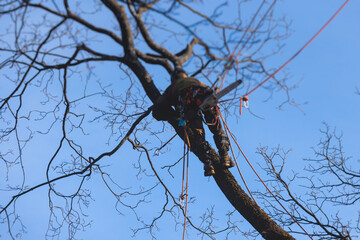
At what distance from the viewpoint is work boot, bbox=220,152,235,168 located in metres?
4.87

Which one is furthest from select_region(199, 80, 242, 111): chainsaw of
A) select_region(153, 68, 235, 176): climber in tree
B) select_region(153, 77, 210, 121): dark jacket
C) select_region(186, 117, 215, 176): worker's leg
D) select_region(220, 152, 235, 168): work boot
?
select_region(220, 152, 235, 168): work boot

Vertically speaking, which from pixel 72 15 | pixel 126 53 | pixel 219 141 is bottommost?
pixel 219 141

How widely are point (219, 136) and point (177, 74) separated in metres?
0.95

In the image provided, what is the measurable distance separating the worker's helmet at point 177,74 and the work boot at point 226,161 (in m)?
1.10

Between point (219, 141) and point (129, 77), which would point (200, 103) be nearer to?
point (219, 141)

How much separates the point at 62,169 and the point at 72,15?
2866 mm

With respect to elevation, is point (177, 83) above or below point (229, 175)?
above

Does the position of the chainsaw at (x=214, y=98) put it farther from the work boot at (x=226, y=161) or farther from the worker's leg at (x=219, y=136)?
the work boot at (x=226, y=161)

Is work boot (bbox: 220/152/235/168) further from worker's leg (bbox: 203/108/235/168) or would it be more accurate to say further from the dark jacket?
the dark jacket

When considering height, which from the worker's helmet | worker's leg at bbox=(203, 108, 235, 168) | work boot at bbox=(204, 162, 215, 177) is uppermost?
the worker's helmet

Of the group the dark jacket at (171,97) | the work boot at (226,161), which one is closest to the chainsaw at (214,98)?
the dark jacket at (171,97)

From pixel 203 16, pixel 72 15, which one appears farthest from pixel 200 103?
pixel 72 15

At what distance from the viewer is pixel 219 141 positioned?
16.4 feet

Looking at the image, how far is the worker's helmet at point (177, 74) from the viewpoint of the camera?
4.84 m
